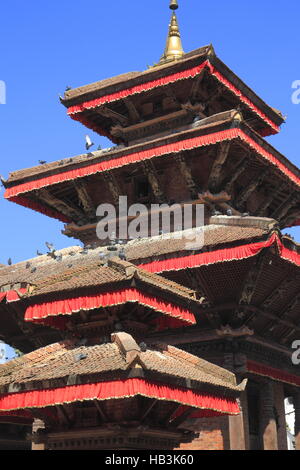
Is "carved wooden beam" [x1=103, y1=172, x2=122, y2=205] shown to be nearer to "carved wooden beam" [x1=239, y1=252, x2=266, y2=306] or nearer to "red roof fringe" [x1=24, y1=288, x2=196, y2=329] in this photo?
"carved wooden beam" [x1=239, y1=252, x2=266, y2=306]

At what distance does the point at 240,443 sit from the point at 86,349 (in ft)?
20.5

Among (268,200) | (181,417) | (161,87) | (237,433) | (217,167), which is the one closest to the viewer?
(181,417)

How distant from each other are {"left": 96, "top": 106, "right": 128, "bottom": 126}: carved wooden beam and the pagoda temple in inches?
2.6

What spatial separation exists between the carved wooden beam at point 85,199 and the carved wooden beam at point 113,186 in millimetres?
996

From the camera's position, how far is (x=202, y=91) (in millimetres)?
22531

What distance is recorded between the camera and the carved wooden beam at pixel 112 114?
2364 cm

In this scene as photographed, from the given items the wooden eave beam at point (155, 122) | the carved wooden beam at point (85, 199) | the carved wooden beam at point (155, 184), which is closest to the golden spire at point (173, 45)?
the wooden eave beam at point (155, 122)

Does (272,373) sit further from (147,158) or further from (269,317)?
(147,158)

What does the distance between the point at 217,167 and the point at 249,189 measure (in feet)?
6.98

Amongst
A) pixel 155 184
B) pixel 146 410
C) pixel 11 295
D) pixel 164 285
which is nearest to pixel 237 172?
pixel 155 184

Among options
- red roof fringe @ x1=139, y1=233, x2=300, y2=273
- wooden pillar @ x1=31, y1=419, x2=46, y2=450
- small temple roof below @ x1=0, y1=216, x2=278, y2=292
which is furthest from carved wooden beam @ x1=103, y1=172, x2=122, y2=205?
wooden pillar @ x1=31, y1=419, x2=46, y2=450

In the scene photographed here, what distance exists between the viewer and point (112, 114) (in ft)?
78.0

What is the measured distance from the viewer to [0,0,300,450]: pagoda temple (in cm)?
1109

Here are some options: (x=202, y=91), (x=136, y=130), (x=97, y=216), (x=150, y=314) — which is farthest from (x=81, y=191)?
(x=150, y=314)
